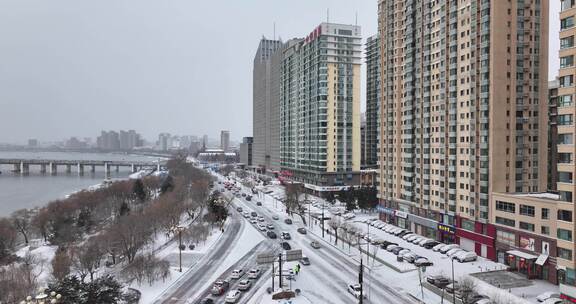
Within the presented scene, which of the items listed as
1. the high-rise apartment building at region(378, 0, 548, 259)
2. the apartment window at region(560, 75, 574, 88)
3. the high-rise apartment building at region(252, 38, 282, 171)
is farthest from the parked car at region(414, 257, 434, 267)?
the high-rise apartment building at region(252, 38, 282, 171)

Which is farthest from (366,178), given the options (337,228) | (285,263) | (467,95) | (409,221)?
(285,263)

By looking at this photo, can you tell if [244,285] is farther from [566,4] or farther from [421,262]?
[566,4]

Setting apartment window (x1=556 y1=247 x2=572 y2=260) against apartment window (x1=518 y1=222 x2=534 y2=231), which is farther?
apartment window (x1=518 y1=222 x2=534 y2=231)

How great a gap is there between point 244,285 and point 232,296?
265cm

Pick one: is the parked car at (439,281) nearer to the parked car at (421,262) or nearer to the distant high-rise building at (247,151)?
the parked car at (421,262)

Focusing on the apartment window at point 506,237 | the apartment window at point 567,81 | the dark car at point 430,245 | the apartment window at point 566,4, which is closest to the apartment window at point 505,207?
the apartment window at point 506,237

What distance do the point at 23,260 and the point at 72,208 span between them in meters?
22.2

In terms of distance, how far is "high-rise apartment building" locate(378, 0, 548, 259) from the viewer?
41.9m

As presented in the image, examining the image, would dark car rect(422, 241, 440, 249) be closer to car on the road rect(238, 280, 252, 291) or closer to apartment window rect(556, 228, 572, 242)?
apartment window rect(556, 228, 572, 242)

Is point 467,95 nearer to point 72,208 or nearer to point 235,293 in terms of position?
point 235,293

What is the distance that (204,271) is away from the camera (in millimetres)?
38469

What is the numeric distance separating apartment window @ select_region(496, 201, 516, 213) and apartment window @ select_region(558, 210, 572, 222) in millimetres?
9092

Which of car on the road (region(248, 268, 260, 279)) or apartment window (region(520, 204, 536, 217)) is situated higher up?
apartment window (region(520, 204, 536, 217))

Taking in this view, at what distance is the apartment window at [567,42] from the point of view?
2905 centimetres
